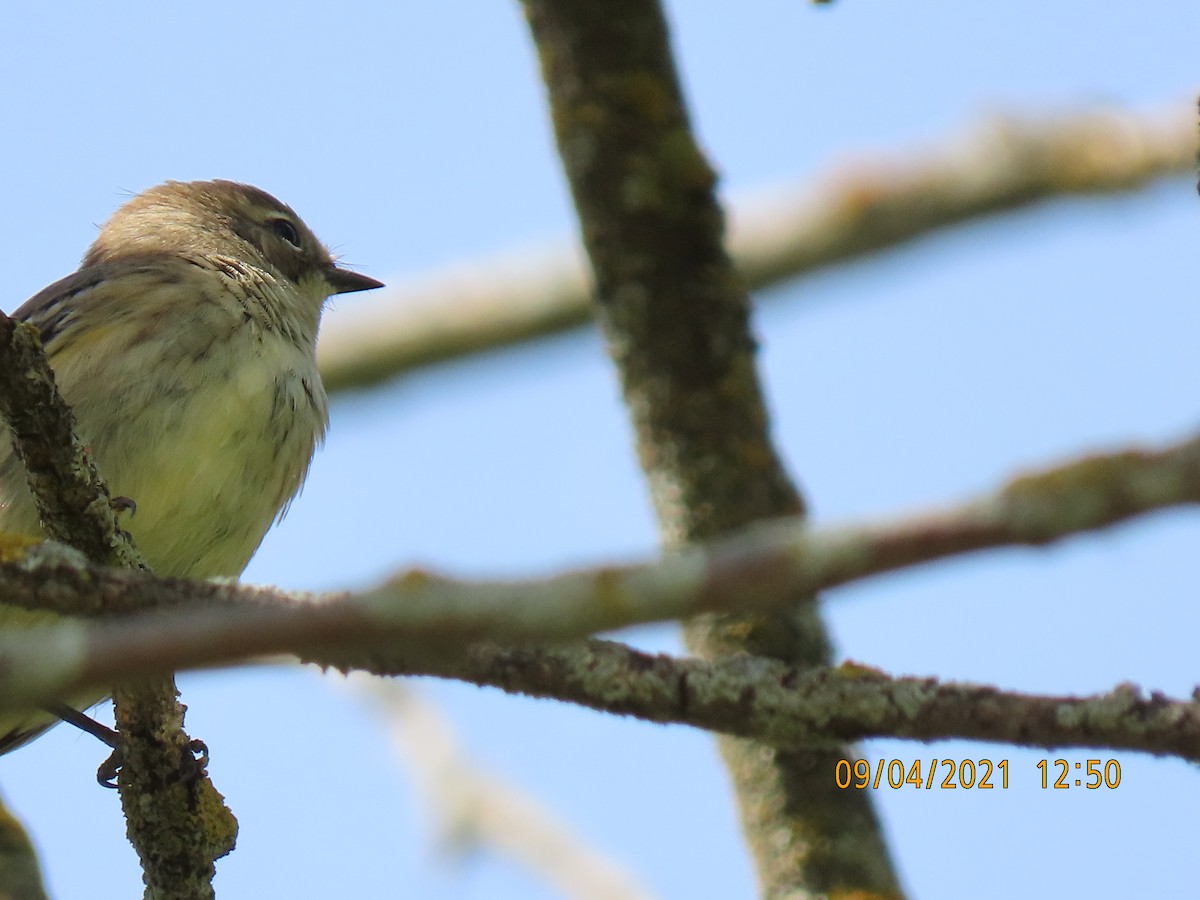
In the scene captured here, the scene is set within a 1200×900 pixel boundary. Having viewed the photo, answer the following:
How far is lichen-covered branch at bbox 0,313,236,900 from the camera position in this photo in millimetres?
4125

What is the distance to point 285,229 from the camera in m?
9.05

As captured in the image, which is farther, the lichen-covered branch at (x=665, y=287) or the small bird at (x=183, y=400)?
the small bird at (x=183, y=400)

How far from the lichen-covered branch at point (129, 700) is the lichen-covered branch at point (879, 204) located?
543 cm

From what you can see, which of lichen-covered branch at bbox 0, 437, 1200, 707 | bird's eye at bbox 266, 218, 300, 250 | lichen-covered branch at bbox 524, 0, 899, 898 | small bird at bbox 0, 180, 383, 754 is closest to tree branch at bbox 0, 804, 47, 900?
small bird at bbox 0, 180, 383, 754

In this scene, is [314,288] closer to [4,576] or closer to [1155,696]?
[4,576]

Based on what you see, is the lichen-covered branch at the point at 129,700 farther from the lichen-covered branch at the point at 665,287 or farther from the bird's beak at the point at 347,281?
the bird's beak at the point at 347,281

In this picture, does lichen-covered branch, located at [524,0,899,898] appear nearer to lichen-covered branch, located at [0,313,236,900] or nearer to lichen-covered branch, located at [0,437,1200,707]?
lichen-covered branch, located at [0,313,236,900]

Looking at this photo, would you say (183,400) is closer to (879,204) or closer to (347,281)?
(347,281)

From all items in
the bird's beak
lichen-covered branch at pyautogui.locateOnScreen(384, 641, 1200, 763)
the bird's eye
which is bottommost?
lichen-covered branch at pyautogui.locateOnScreen(384, 641, 1200, 763)

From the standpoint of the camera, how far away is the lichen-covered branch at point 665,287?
19.3 feet

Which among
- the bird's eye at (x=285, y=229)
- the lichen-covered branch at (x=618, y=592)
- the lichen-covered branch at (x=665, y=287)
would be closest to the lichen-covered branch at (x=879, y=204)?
the bird's eye at (x=285, y=229)

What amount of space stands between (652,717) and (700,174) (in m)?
2.82

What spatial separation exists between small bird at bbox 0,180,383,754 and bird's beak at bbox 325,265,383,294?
1025 millimetres

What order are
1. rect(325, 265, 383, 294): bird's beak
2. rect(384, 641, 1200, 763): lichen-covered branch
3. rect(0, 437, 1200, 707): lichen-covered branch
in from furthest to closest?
rect(325, 265, 383, 294): bird's beak
rect(384, 641, 1200, 763): lichen-covered branch
rect(0, 437, 1200, 707): lichen-covered branch
